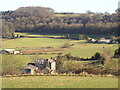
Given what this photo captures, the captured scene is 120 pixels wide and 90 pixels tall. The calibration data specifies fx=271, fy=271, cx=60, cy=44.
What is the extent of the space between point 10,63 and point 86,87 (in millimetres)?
13023

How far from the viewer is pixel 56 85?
12867 millimetres

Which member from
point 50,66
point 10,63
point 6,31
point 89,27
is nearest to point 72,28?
point 89,27

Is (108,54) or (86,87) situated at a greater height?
(86,87)

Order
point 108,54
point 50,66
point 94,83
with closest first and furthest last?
point 94,83 → point 50,66 → point 108,54

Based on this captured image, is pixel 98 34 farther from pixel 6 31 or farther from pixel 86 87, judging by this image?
pixel 86 87

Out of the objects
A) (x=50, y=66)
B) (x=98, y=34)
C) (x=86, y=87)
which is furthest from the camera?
(x=98, y=34)

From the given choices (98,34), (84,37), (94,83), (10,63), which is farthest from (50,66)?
(98,34)

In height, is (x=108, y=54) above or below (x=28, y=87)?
below

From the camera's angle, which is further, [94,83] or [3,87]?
[94,83]

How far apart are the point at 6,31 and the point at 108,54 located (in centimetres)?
4547

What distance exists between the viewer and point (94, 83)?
13.4 meters

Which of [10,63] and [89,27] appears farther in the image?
[89,27]

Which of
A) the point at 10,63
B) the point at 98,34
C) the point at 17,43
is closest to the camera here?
the point at 10,63

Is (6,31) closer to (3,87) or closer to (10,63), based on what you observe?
(10,63)
